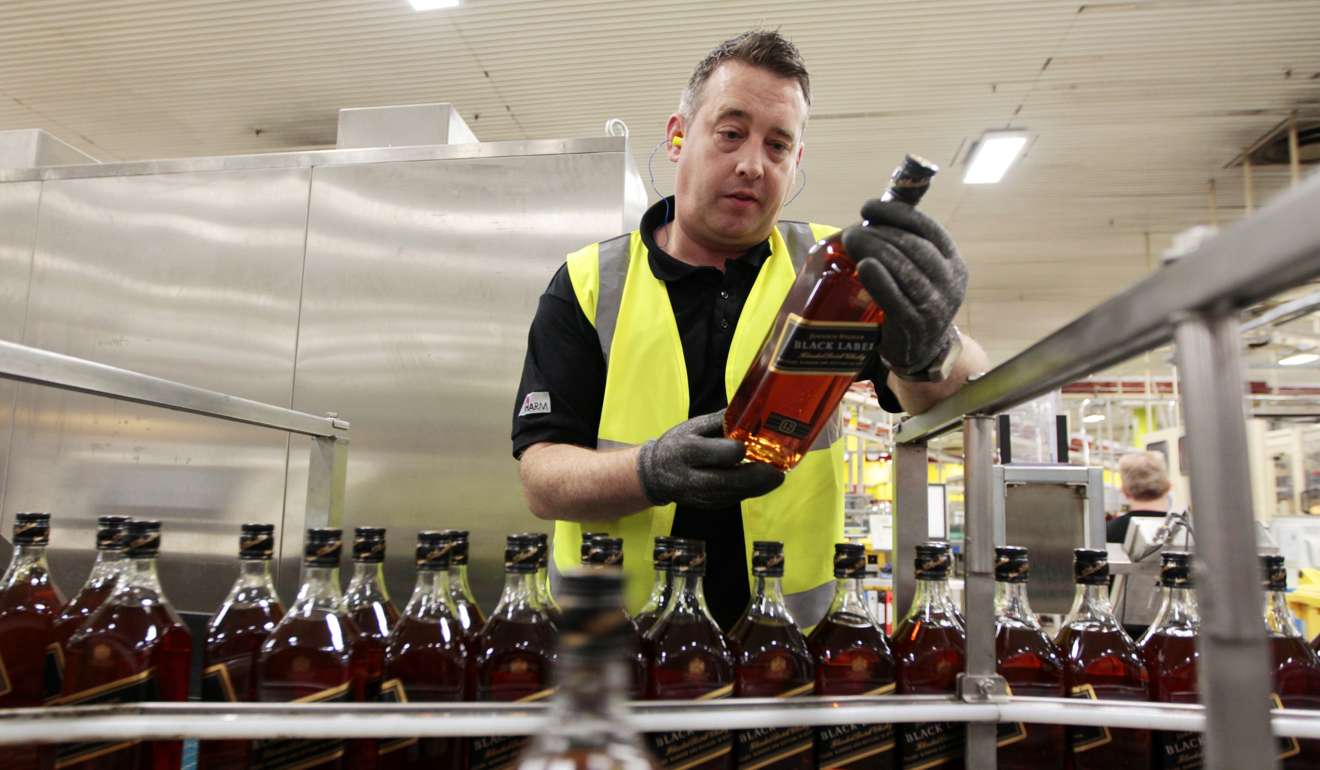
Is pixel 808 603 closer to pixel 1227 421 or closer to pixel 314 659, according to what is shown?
pixel 314 659

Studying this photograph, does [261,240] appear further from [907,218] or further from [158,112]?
[158,112]

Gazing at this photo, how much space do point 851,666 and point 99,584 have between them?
81cm

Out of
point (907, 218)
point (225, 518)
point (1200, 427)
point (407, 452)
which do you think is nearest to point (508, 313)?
point (407, 452)

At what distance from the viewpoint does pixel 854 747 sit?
785mm

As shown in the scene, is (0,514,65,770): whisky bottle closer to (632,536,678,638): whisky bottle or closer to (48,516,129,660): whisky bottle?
(48,516,129,660): whisky bottle

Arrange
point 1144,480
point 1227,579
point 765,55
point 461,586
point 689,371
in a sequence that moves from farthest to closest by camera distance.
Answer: point 1144,480 < point 689,371 < point 765,55 < point 461,586 < point 1227,579

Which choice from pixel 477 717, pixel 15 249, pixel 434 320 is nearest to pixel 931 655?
pixel 477 717

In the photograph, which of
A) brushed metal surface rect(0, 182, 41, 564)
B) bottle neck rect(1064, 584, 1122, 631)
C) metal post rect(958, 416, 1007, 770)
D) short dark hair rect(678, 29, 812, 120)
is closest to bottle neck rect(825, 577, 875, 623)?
metal post rect(958, 416, 1007, 770)

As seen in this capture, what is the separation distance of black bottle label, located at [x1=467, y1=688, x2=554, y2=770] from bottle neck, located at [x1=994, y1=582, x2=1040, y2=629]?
55 cm

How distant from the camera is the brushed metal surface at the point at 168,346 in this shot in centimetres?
236

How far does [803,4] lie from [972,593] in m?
3.32

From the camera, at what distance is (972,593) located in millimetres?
789

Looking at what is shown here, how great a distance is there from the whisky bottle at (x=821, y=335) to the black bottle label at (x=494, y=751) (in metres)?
0.44

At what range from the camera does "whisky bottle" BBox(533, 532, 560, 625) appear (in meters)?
0.85
